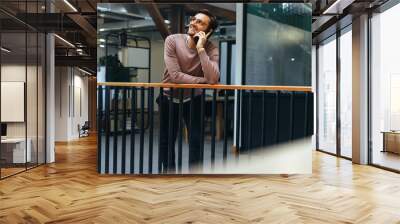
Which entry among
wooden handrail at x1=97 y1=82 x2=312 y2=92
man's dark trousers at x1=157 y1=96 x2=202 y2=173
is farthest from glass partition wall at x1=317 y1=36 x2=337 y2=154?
man's dark trousers at x1=157 y1=96 x2=202 y2=173

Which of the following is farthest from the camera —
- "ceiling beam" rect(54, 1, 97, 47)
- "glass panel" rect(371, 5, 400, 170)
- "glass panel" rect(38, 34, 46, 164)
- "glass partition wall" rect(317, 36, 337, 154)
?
"glass partition wall" rect(317, 36, 337, 154)

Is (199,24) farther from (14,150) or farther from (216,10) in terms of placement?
(14,150)

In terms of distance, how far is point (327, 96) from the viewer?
8461 millimetres

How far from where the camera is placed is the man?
508 centimetres

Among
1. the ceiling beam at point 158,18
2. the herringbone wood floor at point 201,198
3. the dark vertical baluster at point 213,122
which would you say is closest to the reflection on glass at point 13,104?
the herringbone wood floor at point 201,198

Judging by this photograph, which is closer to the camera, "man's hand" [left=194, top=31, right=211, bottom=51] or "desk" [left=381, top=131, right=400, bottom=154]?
"man's hand" [left=194, top=31, right=211, bottom=51]

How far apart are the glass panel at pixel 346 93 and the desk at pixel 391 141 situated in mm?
1012

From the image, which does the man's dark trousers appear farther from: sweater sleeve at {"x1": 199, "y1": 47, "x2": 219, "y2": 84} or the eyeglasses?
the eyeglasses

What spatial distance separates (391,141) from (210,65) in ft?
10.8

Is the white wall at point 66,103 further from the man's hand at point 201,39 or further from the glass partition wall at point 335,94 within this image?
the man's hand at point 201,39

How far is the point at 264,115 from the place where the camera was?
523cm

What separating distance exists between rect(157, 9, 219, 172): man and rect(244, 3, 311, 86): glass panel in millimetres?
526

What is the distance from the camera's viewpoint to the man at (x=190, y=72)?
5.08 meters

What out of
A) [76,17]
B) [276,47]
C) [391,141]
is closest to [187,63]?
[276,47]
